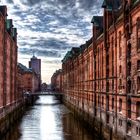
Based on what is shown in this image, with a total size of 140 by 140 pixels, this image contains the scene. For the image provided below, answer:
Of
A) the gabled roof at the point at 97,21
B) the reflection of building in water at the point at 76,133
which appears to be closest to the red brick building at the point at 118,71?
the gabled roof at the point at 97,21

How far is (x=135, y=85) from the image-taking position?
2781 centimetres

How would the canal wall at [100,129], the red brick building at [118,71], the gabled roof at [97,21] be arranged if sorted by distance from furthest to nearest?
the gabled roof at [97,21] → the canal wall at [100,129] → the red brick building at [118,71]

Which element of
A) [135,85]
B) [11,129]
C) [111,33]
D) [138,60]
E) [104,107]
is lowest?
[11,129]

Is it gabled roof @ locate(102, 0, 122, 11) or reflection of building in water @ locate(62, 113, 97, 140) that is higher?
gabled roof @ locate(102, 0, 122, 11)

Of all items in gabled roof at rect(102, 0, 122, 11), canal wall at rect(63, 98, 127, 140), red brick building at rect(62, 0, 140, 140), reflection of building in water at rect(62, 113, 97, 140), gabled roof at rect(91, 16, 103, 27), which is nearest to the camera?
red brick building at rect(62, 0, 140, 140)

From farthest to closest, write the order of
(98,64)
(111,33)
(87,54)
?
(87,54) < (98,64) < (111,33)

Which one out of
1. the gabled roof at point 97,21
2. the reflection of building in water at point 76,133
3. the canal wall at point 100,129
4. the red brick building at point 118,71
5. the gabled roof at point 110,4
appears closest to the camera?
the red brick building at point 118,71

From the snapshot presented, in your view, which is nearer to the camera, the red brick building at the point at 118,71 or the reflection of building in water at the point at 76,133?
the red brick building at the point at 118,71

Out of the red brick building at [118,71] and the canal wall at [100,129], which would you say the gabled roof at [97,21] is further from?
the canal wall at [100,129]

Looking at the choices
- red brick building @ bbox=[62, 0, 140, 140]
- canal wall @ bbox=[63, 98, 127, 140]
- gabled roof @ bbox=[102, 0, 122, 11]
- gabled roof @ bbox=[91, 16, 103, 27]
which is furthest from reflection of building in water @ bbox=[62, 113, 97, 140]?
gabled roof @ bbox=[102, 0, 122, 11]

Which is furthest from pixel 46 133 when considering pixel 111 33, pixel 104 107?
pixel 111 33

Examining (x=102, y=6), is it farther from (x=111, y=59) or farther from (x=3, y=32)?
(x=3, y=32)

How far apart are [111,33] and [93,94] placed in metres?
15.3

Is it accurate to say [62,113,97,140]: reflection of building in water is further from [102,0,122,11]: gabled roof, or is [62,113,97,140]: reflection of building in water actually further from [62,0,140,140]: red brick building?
[102,0,122,11]: gabled roof
